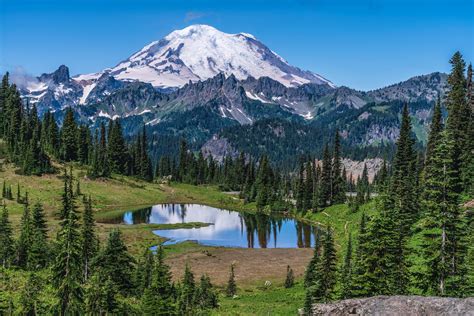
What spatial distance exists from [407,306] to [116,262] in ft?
111

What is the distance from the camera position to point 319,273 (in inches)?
1505

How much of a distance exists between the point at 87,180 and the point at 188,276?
105104 millimetres

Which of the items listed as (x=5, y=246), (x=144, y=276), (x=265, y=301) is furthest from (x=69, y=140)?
(x=265, y=301)

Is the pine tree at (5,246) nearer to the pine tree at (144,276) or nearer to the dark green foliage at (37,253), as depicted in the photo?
the dark green foliage at (37,253)

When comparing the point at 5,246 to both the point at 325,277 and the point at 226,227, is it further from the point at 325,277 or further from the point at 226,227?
the point at 226,227

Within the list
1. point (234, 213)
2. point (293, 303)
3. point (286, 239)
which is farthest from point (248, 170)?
point (293, 303)

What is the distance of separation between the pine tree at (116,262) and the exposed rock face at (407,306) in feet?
97.9

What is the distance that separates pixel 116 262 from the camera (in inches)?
1774

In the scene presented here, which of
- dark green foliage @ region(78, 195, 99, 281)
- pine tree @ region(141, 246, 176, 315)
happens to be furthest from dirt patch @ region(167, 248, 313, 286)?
pine tree @ region(141, 246, 176, 315)

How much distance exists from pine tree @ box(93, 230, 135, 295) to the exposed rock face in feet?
97.9

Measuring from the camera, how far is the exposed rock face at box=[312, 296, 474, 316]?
16.4m

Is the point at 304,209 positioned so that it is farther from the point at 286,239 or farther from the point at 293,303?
the point at 293,303

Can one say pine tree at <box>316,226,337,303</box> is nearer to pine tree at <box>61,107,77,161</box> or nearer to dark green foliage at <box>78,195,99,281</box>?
dark green foliage at <box>78,195,99,281</box>

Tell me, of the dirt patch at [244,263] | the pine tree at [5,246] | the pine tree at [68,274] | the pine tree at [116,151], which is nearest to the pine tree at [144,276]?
the dirt patch at [244,263]
